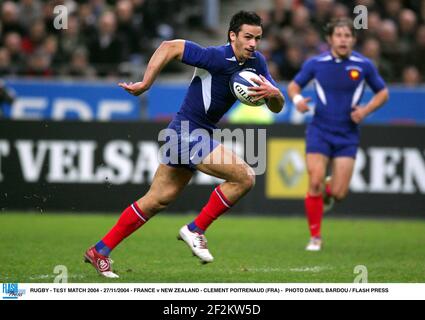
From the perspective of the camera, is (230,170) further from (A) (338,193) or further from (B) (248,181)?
(A) (338,193)

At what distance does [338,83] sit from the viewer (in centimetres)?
1100

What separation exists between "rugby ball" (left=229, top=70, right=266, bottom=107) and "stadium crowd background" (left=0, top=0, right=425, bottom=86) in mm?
9327

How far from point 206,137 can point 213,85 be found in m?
0.46

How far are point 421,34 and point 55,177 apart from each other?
783 centimetres

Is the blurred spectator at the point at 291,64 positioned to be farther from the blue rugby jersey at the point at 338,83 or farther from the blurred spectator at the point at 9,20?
the blue rugby jersey at the point at 338,83

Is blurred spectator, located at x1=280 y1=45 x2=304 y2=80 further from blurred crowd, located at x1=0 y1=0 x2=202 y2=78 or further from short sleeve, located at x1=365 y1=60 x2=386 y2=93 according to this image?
short sleeve, located at x1=365 y1=60 x2=386 y2=93

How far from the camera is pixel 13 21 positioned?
1814 centimetres

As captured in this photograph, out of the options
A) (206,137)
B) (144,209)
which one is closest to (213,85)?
(206,137)

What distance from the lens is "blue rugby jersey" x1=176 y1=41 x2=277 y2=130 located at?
26.7ft

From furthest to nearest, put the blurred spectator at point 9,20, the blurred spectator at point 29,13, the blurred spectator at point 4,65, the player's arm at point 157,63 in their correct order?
the blurred spectator at point 29,13 → the blurred spectator at point 9,20 → the blurred spectator at point 4,65 → the player's arm at point 157,63

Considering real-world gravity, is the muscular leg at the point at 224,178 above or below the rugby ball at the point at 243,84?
below

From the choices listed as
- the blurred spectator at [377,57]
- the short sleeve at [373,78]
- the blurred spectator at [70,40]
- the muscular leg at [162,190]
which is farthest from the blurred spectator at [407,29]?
the muscular leg at [162,190]

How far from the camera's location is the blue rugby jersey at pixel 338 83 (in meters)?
11.0

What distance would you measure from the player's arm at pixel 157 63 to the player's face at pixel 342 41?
3.26 m
